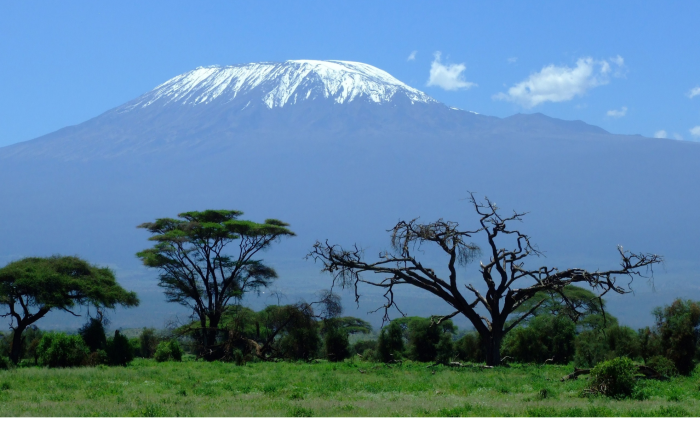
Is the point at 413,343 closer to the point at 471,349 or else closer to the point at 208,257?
the point at 471,349

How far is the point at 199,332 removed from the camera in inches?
1766

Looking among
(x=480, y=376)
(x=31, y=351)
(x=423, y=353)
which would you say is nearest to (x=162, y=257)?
(x=31, y=351)

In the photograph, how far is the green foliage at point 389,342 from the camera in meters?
37.6

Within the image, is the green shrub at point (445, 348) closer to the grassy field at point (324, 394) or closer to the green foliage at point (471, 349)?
the green foliage at point (471, 349)

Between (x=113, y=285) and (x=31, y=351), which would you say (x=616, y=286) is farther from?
(x=31, y=351)

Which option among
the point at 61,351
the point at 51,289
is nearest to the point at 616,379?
the point at 61,351

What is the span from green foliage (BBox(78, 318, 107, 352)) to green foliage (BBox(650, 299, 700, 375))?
22216 millimetres

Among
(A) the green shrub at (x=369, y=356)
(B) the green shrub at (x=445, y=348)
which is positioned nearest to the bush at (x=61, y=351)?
(A) the green shrub at (x=369, y=356)

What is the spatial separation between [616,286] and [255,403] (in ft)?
56.9

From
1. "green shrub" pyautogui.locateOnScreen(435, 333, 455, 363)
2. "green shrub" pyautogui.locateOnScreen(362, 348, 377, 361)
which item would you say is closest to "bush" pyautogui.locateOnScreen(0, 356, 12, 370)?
"green shrub" pyautogui.locateOnScreen(362, 348, 377, 361)

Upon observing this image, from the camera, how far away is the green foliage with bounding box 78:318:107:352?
105ft

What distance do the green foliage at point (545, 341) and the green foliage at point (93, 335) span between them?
18.7m

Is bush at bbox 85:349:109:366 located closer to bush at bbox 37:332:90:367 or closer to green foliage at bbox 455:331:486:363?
bush at bbox 37:332:90:367

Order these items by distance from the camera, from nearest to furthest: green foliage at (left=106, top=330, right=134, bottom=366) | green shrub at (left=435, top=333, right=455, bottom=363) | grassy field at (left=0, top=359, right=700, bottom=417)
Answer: grassy field at (left=0, top=359, right=700, bottom=417) → green foliage at (left=106, top=330, right=134, bottom=366) → green shrub at (left=435, top=333, right=455, bottom=363)
